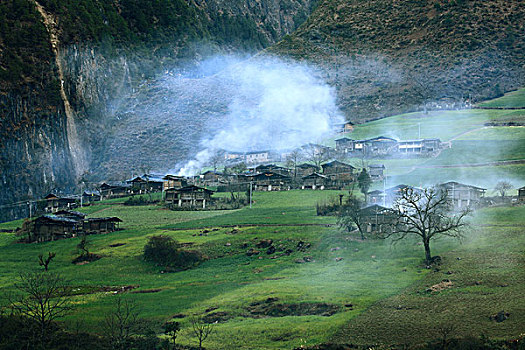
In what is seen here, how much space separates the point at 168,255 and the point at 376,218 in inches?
863

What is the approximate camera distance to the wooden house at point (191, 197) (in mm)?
96312

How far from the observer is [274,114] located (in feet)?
545

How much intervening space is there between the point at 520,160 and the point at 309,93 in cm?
8808

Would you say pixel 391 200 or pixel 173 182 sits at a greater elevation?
pixel 173 182

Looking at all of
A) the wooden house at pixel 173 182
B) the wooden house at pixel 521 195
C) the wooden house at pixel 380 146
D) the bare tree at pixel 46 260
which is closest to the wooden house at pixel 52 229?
the bare tree at pixel 46 260

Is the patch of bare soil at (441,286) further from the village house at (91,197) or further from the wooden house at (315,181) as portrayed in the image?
the village house at (91,197)

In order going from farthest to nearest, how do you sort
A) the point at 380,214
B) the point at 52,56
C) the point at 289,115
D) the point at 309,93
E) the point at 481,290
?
the point at 52,56 → the point at 309,93 → the point at 289,115 → the point at 380,214 → the point at 481,290

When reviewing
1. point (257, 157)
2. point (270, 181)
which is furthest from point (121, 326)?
point (257, 157)

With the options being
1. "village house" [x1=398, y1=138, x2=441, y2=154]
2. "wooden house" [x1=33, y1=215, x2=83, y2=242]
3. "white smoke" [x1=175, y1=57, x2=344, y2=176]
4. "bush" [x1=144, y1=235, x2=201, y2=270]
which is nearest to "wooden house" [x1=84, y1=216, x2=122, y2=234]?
"wooden house" [x1=33, y1=215, x2=83, y2=242]

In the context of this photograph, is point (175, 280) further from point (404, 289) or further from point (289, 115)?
point (289, 115)

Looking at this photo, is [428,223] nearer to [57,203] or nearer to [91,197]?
[57,203]

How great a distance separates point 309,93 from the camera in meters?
176

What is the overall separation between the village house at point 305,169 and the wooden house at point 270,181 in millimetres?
4684

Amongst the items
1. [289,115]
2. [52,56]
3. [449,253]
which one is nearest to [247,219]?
[449,253]
